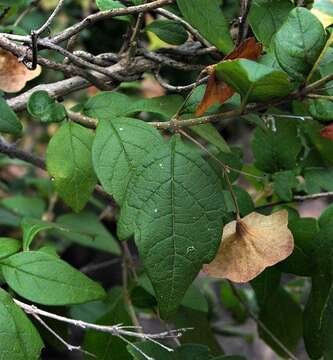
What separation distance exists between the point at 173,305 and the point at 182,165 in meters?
0.17

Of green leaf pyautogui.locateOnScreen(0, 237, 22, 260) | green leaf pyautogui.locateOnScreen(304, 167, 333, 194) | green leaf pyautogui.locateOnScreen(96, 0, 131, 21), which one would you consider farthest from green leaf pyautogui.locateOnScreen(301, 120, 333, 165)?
green leaf pyautogui.locateOnScreen(0, 237, 22, 260)

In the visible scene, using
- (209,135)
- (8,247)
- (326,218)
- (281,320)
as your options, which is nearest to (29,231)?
(8,247)

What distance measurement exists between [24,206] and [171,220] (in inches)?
32.7

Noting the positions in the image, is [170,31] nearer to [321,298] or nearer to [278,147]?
[278,147]

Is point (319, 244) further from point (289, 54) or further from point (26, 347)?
point (26, 347)

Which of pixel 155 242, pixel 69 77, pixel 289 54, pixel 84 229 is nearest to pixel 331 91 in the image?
pixel 289 54

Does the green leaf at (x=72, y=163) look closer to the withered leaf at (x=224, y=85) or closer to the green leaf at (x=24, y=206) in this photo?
the withered leaf at (x=224, y=85)

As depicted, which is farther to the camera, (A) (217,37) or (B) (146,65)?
(B) (146,65)

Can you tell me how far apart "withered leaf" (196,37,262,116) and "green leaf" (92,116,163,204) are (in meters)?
0.09

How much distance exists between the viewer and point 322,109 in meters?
0.79

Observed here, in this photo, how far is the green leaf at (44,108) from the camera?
872 millimetres

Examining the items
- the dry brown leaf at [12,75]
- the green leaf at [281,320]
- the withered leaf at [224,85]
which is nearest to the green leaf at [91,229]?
the green leaf at [281,320]

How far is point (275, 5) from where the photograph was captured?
878 mm

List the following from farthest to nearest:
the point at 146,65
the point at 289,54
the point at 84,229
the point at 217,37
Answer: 1. the point at 84,229
2. the point at 146,65
3. the point at 217,37
4. the point at 289,54
